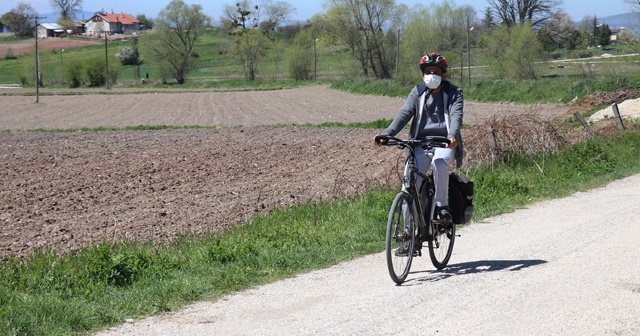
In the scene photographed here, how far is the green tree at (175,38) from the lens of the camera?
111 metres

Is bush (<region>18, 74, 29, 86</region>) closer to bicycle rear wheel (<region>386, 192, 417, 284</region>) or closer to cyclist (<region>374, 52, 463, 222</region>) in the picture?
cyclist (<region>374, 52, 463, 222</region>)

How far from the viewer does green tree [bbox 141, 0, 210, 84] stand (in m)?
111

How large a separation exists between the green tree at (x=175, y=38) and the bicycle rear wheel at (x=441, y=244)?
102 m

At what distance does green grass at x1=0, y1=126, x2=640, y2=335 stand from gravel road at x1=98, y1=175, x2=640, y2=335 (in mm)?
296

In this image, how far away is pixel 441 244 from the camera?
885 cm

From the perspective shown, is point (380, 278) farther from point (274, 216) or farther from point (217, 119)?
point (217, 119)

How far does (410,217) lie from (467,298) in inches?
42.6

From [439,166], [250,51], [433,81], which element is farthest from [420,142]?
[250,51]

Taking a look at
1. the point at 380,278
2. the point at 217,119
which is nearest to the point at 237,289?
the point at 380,278

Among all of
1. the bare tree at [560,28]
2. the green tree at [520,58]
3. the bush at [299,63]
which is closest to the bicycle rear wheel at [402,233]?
the green tree at [520,58]

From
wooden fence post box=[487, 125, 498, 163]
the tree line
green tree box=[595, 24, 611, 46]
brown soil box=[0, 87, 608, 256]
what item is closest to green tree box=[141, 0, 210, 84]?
the tree line

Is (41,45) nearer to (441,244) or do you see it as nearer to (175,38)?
(175,38)

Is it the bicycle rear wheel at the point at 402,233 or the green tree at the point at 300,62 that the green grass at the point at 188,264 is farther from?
the green tree at the point at 300,62

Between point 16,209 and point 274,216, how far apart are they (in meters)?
5.86
